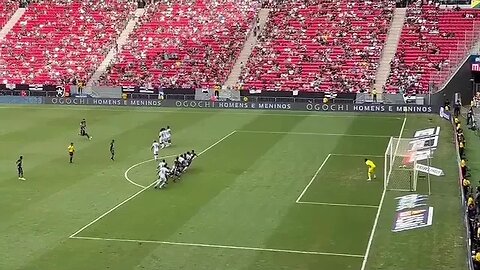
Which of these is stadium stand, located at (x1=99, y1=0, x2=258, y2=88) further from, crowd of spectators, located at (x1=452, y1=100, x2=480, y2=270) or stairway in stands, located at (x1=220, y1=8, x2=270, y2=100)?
crowd of spectators, located at (x1=452, y1=100, x2=480, y2=270)

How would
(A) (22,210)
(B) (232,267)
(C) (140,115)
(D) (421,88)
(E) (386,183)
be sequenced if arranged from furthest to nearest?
1. (D) (421,88)
2. (C) (140,115)
3. (E) (386,183)
4. (A) (22,210)
5. (B) (232,267)

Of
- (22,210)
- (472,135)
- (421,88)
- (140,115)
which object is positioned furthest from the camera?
(421,88)

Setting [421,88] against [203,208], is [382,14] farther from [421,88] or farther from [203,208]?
[203,208]

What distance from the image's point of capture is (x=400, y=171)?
112ft

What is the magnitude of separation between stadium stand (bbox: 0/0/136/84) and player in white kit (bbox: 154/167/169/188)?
41.3 meters

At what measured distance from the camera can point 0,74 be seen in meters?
74.3

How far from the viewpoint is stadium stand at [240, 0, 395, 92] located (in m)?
65.4

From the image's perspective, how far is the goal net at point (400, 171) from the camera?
1282 inches

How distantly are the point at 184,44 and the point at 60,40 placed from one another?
46.5 feet

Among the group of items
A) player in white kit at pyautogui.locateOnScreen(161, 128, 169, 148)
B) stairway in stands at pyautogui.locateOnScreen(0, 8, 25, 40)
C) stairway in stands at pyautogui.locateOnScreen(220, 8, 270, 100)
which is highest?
stairway in stands at pyautogui.locateOnScreen(0, 8, 25, 40)

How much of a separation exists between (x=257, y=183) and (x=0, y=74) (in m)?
48.7

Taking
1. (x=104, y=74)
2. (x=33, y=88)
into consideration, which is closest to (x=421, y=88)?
(x=104, y=74)

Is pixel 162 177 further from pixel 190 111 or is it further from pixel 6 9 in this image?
pixel 6 9

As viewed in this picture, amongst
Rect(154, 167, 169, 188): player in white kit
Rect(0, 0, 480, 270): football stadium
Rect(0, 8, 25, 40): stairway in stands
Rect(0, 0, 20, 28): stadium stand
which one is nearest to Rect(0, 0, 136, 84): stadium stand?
Rect(0, 0, 480, 270): football stadium
